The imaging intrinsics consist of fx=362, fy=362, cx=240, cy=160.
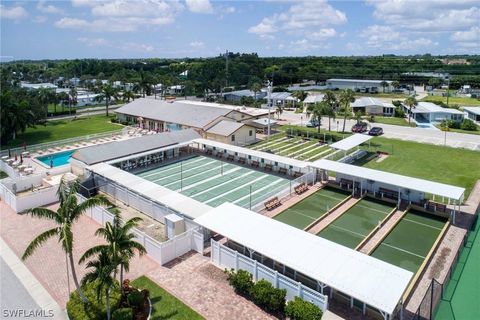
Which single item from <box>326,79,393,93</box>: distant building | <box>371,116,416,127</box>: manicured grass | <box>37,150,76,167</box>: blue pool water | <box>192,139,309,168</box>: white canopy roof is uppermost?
<box>326,79,393,93</box>: distant building

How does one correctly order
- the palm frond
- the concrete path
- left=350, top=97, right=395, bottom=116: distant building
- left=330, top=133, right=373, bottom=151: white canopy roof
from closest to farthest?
the palm frond, the concrete path, left=330, top=133, right=373, bottom=151: white canopy roof, left=350, top=97, right=395, bottom=116: distant building

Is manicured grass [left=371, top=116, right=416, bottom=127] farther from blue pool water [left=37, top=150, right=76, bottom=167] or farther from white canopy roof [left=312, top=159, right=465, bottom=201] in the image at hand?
blue pool water [left=37, top=150, right=76, bottom=167]

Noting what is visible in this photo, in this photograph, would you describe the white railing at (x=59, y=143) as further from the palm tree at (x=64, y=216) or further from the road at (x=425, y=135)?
the palm tree at (x=64, y=216)

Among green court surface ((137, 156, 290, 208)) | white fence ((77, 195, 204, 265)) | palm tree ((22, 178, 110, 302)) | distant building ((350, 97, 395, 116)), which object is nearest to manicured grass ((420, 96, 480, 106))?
distant building ((350, 97, 395, 116))

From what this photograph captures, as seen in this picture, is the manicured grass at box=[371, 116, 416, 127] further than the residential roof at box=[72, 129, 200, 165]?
Yes

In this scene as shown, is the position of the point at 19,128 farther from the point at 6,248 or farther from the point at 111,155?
the point at 6,248
